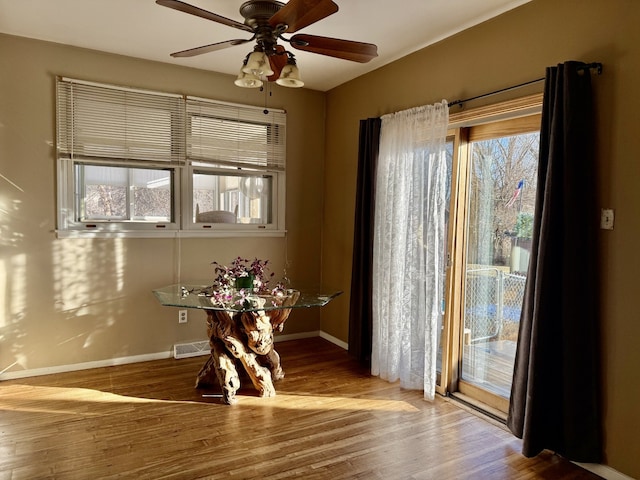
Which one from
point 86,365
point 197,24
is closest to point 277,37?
point 197,24

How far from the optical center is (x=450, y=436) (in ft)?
9.18

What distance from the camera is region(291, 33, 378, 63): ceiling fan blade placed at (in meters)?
2.43

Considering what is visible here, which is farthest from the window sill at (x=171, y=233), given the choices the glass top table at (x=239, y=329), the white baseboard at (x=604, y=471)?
the white baseboard at (x=604, y=471)

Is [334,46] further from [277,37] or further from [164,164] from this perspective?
[164,164]

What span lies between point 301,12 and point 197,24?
1.39 metres

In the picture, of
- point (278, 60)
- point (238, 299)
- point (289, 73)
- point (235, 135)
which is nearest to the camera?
point (289, 73)

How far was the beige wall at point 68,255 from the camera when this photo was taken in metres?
Result: 3.55

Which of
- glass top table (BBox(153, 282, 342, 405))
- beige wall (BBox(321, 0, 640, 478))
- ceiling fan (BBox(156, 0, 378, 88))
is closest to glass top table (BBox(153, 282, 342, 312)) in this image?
glass top table (BBox(153, 282, 342, 405))

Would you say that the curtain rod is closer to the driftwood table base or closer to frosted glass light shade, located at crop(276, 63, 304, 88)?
frosted glass light shade, located at crop(276, 63, 304, 88)

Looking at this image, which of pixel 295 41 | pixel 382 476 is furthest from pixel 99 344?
pixel 295 41

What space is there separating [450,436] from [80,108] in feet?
12.1

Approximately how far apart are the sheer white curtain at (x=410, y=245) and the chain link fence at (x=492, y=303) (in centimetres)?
24

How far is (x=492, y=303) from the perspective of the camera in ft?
10.6

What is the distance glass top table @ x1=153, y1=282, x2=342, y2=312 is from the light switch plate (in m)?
1.78
